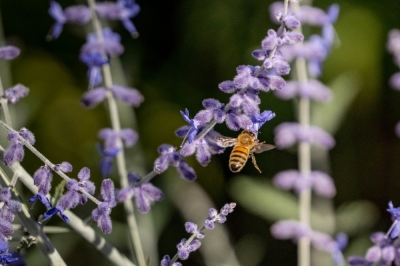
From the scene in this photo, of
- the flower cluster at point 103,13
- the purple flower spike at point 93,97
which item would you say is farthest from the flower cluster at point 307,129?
the purple flower spike at point 93,97

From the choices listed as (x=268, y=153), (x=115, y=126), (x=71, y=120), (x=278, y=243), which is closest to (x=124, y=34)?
(x=71, y=120)

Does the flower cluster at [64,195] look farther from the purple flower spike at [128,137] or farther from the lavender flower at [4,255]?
the purple flower spike at [128,137]

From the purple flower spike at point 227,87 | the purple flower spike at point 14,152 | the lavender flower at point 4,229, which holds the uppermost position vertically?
the purple flower spike at point 227,87

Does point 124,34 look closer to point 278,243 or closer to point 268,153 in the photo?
point 268,153

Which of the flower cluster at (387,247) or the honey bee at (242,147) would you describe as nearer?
the flower cluster at (387,247)

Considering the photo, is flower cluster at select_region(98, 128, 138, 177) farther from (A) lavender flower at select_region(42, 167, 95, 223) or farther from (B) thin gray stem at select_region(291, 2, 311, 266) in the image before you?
(B) thin gray stem at select_region(291, 2, 311, 266)

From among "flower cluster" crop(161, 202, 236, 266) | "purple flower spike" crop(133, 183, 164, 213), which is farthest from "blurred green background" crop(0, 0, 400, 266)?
"flower cluster" crop(161, 202, 236, 266)
